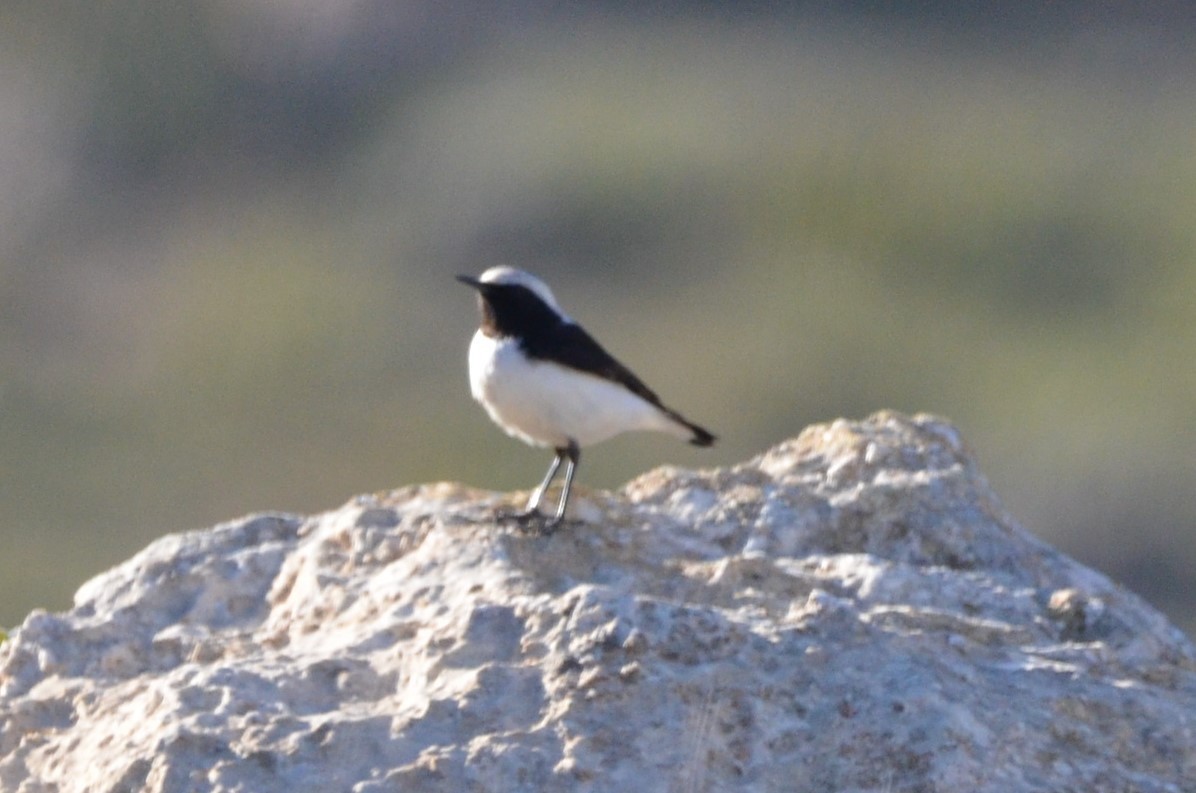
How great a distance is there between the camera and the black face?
945cm

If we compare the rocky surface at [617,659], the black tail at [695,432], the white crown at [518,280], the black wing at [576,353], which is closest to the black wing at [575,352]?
the black wing at [576,353]

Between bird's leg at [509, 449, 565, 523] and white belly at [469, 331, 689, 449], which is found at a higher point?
white belly at [469, 331, 689, 449]

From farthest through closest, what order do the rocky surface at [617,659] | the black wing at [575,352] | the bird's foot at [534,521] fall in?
the black wing at [575,352] → the bird's foot at [534,521] → the rocky surface at [617,659]

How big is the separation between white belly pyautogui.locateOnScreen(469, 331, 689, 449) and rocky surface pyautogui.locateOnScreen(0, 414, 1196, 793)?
111 centimetres

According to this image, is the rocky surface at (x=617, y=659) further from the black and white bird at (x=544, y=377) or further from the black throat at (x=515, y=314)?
the black throat at (x=515, y=314)

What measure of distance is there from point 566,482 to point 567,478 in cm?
25

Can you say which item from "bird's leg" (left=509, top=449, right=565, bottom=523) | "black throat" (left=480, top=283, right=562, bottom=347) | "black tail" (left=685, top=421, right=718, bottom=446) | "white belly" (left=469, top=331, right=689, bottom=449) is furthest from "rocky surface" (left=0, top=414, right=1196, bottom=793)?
"black tail" (left=685, top=421, right=718, bottom=446)

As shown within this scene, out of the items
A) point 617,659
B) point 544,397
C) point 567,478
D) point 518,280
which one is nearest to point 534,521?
point 567,478

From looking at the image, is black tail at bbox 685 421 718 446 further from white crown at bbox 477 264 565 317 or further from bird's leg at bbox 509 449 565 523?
bird's leg at bbox 509 449 565 523

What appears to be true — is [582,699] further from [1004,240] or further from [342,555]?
[1004,240]

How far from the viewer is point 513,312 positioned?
9492mm

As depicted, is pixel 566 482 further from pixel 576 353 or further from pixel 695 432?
pixel 695 432

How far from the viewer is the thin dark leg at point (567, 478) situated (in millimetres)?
7934

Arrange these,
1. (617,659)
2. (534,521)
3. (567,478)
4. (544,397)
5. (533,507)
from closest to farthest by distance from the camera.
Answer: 1. (617,659)
2. (534,521)
3. (533,507)
4. (567,478)
5. (544,397)
